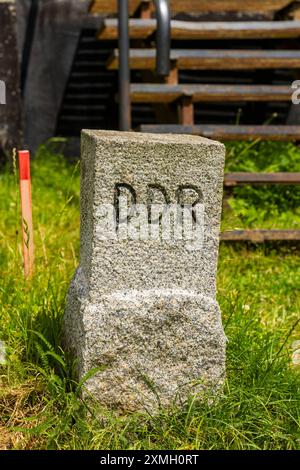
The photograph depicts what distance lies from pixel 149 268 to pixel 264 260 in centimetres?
217

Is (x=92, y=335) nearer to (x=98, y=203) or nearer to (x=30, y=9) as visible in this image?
(x=98, y=203)

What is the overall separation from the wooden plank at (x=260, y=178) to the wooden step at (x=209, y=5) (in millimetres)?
1597

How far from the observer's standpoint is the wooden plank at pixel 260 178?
5.07 m

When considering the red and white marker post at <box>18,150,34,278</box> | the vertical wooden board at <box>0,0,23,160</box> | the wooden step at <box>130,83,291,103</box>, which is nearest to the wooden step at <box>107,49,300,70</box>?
the wooden step at <box>130,83,291,103</box>

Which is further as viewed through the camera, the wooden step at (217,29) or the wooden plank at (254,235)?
the wooden step at (217,29)

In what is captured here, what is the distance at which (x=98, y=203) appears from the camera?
2.77 meters

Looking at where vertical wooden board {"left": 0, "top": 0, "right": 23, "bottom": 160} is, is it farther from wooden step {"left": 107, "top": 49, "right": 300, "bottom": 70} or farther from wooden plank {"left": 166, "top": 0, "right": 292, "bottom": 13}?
wooden plank {"left": 166, "top": 0, "right": 292, "bottom": 13}

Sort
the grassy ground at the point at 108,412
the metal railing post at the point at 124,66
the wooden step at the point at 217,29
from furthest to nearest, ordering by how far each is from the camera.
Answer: the wooden step at the point at 217,29 < the metal railing post at the point at 124,66 < the grassy ground at the point at 108,412

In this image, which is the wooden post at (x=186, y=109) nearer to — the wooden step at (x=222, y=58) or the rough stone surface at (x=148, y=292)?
the wooden step at (x=222, y=58)

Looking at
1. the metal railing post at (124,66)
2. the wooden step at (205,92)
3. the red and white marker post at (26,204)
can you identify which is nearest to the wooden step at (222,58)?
the wooden step at (205,92)

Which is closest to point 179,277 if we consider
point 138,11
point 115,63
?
point 115,63

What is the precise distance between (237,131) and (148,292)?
2527mm

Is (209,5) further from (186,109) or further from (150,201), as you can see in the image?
(150,201)

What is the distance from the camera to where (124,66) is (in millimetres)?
4930
